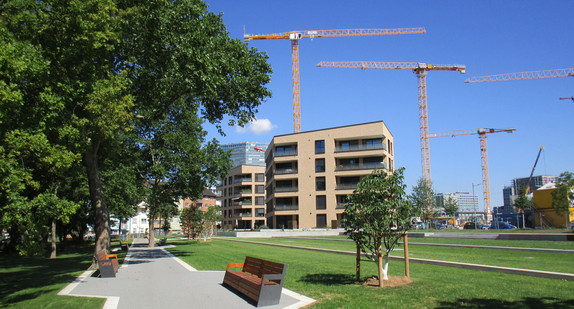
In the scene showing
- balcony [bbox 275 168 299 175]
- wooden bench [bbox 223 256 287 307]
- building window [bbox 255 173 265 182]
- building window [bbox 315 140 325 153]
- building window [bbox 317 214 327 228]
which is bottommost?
building window [bbox 317 214 327 228]

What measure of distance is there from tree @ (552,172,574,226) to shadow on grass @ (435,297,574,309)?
39196 millimetres

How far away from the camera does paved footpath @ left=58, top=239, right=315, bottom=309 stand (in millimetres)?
8578

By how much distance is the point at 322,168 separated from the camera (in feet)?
214

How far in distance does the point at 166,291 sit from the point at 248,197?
84924 millimetres

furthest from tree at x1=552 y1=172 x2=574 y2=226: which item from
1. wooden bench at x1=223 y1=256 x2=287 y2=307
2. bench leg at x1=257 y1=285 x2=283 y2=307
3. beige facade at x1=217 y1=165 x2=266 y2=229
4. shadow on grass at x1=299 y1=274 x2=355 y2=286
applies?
beige facade at x1=217 y1=165 x2=266 y2=229

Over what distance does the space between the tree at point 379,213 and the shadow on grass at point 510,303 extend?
7.15 ft

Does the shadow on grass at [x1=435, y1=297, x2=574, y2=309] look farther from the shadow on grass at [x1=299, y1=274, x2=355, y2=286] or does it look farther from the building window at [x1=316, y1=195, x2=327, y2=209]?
the building window at [x1=316, y1=195, x2=327, y2=209]

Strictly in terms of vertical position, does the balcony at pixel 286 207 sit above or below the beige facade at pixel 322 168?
below

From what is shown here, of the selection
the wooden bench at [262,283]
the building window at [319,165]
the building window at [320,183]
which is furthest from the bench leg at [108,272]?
the building window at [319,165]

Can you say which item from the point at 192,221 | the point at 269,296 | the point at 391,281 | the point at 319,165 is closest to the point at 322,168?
the point at 319,165

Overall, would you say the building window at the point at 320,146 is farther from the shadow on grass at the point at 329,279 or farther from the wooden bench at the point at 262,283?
the wooden bench at the point at 262,283

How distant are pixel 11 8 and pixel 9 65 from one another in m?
3.95

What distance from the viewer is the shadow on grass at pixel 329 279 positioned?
10.5m

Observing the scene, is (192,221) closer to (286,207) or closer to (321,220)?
(286,207)
